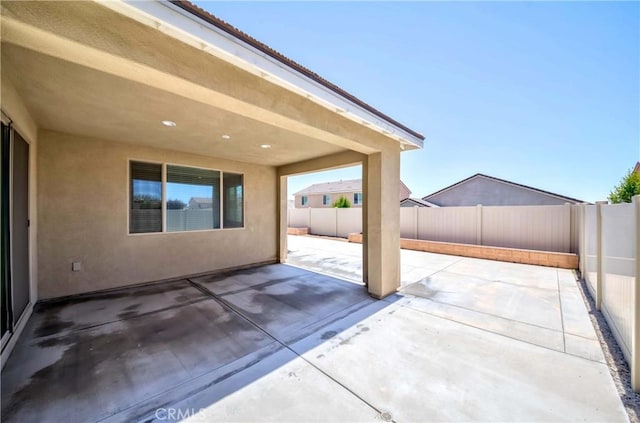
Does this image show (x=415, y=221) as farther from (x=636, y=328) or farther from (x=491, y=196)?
(x=491, y=196)

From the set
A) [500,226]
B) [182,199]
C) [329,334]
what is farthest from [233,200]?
[500,226]

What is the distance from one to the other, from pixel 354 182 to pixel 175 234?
70.5ft

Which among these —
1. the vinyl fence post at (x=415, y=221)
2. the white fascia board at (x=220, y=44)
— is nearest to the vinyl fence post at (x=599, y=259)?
the white fascia board at (x=220, y=44)

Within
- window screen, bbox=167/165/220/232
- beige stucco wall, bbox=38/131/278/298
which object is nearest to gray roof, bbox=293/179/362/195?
window screen, bbox=167/165/220/232

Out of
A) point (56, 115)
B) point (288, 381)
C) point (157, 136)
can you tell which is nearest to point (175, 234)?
point (157, 136)

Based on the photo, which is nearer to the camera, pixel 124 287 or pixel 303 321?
pixel 303 321

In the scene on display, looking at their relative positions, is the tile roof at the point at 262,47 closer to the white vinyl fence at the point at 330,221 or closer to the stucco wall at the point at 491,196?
the white vinyl fence at the point at 330,221

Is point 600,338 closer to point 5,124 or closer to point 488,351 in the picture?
point 488,351

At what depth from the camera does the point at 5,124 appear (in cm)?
274

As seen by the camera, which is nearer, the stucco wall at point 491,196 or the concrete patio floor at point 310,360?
the concrete patio floor at point 310,360

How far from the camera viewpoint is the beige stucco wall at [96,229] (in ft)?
14.6

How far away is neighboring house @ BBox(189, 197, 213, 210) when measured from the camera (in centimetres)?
627

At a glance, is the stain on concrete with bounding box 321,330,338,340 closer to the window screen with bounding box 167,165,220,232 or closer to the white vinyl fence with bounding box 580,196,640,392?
the white vinyl fence with bounding box 580,196,640,392

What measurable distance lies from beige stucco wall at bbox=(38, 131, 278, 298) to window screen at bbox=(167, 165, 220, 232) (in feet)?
0.72
